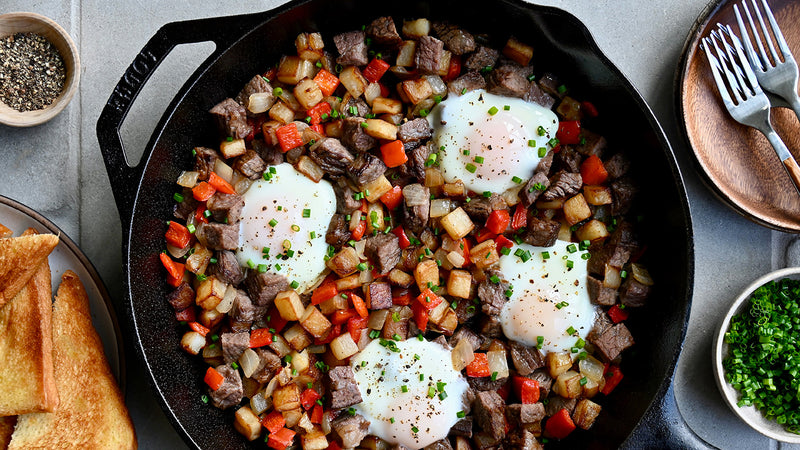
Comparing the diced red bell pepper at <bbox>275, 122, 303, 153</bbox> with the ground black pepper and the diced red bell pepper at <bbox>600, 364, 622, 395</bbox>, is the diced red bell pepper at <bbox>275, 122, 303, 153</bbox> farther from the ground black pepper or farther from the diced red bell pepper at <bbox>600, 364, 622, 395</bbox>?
the diced red bell pepper at <bbox>600, 364, 622, 395</bbox>

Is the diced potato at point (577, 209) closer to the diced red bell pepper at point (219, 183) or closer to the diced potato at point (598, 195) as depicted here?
the diced potato at point (598, 195)

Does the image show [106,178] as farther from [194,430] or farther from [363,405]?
[363,405]

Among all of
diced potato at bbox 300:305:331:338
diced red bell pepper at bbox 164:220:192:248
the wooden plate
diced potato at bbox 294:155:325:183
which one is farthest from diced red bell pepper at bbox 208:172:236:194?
the wooden plate

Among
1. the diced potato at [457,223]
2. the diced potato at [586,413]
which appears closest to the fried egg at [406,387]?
the diced potato at [457,223]

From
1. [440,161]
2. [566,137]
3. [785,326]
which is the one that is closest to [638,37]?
[566,137]

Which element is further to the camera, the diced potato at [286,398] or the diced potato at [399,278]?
the diced potato at [399,278]

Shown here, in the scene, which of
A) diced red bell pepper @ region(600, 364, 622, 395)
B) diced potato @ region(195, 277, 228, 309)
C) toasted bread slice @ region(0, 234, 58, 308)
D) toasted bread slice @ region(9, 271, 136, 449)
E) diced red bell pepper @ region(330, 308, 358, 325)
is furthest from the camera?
diced red bell pepper @ region(600, 364, 622, 395)
